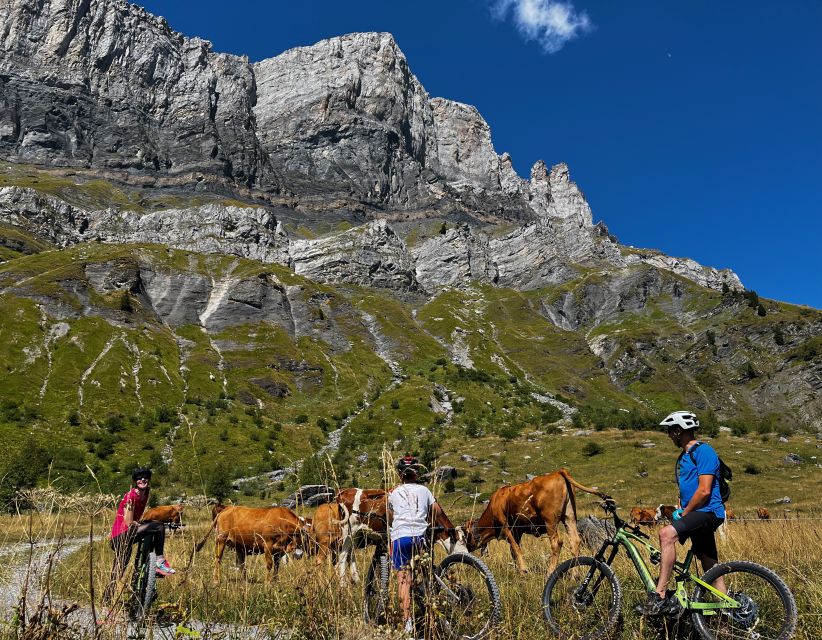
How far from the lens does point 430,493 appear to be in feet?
26.8

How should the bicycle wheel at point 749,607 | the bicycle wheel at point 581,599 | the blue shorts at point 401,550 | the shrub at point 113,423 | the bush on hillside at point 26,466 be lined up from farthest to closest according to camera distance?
the shrub at point 113,423 → the bush on hillside at point 26,466 → the blue shorts at point 401,550 → the bicycle wheel at point 581,599 → the bicycle wheel at point 749,607

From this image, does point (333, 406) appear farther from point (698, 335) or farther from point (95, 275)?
point (698, 335)

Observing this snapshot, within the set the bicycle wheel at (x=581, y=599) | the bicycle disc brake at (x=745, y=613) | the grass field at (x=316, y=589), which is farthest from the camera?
the bicycle wheel at (x=581, y=599)

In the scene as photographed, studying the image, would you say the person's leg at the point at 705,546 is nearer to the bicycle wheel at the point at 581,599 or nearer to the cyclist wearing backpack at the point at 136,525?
the bicycle wheel at the point at 581,599

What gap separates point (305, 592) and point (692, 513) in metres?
5.19

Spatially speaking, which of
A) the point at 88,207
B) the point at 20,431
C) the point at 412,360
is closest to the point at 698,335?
the point at 412,360

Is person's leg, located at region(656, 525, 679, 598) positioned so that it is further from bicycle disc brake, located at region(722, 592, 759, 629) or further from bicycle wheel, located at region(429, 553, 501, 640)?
bicycle wheel, located at region(429, 553, 501, 640)

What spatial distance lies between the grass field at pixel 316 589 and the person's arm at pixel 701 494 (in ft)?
5.06

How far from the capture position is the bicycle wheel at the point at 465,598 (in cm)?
612

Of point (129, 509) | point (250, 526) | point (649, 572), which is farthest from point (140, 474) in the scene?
point (649, 572)

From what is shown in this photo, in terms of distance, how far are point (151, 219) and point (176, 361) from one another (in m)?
109

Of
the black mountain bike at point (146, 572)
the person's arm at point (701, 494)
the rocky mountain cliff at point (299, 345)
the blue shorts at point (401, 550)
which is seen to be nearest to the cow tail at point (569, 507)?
the person's arm at point (701, 494)

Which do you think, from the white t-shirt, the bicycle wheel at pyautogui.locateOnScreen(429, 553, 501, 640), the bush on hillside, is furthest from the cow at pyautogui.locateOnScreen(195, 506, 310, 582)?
the bush on hillside

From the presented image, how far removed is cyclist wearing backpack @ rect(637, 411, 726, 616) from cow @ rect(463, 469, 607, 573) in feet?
15.6
